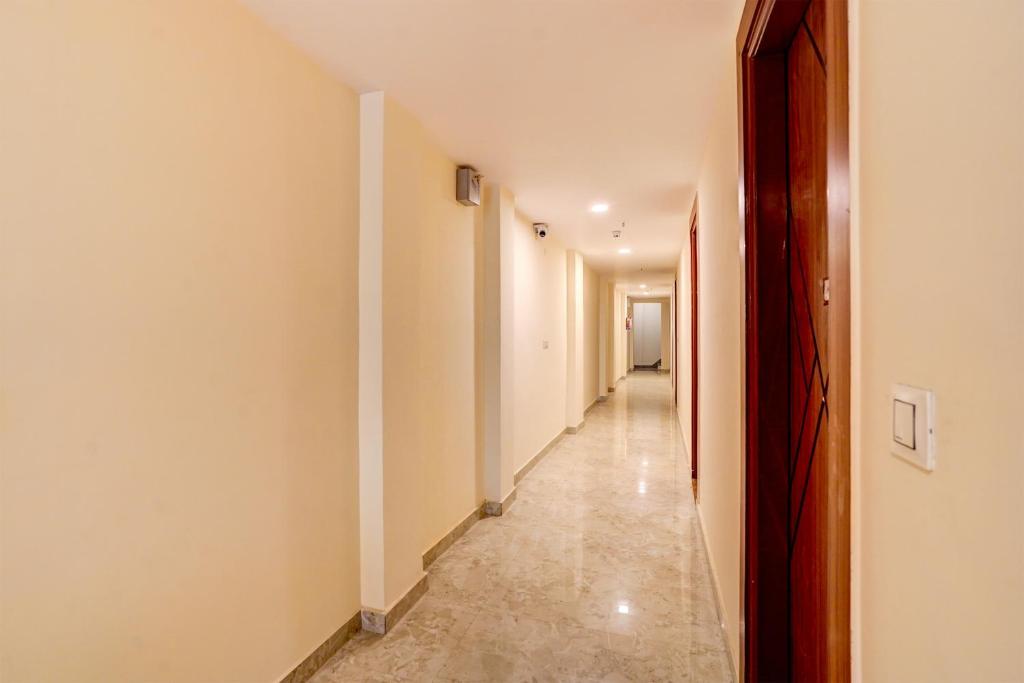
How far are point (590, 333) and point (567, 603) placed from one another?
630 centimetres

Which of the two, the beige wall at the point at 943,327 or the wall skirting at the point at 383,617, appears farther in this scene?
the wall skirting at the point at 383,617

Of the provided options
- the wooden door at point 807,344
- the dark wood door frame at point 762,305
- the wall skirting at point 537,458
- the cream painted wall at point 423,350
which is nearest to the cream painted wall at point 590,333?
the wall skirting at point 537,458

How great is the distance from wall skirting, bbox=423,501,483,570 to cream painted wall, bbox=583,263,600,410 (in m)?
4.17

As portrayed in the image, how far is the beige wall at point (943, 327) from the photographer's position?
1.49 ft

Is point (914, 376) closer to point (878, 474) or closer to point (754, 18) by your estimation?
point (878, 474)

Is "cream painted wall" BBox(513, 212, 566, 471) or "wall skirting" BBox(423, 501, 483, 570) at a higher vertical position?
"cream painted wall" BBox(513, 212, 566, 471)

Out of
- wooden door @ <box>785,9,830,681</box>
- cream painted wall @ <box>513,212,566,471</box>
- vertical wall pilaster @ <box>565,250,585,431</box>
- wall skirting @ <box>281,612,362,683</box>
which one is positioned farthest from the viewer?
vertical wall pilaster @ <box>565,250,585,431</box>

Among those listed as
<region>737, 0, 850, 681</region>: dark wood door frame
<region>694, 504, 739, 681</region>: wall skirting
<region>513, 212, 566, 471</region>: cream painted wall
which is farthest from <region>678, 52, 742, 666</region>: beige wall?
<region>513, 212, 566, 471</region>: cream painted wall

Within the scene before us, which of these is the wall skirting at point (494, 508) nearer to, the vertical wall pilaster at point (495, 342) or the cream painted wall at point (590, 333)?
the vertical wall pilaster at point (495, 342)

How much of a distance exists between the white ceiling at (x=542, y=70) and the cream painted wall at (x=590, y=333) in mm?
A: 4499

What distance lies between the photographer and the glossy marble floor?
2.01 meters

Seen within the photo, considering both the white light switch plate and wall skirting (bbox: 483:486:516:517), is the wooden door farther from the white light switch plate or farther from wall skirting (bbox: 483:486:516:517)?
wall skirting (bbox: 483:486:516:517)

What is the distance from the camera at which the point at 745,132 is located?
161cm

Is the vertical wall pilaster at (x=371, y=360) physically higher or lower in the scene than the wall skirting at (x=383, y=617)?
higher
